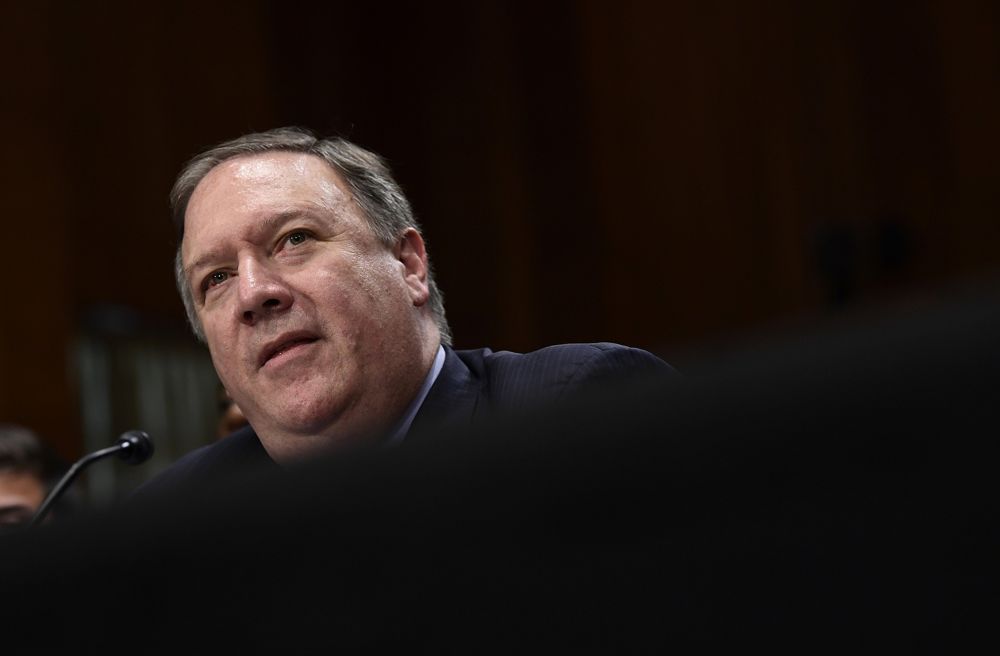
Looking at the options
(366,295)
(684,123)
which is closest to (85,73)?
(684,123)

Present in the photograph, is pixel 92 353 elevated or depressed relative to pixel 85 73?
depressed

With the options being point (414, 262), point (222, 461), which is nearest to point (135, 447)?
point (222, 461)

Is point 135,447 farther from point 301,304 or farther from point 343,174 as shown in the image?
point 343,174

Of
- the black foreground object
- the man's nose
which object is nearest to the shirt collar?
the man's nose

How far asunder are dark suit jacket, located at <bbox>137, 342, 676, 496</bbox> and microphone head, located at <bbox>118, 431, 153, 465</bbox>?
5cm

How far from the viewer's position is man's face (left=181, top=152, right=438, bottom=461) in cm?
198

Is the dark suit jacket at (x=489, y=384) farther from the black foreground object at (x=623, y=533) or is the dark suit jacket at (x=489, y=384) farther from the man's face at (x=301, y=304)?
the black foreground object at (x=623, y=533)

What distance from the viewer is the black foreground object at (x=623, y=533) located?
36 centimetres

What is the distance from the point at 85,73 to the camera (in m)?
6.45

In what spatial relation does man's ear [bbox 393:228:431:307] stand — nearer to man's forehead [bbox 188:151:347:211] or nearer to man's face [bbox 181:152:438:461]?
man's face [bbox 181:152:438:461]

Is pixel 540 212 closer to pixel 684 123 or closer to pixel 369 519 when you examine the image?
pixel 684 123

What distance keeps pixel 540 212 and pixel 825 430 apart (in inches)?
268

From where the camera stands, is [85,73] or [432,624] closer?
[432,624]

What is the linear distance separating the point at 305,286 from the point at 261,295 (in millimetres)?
64
